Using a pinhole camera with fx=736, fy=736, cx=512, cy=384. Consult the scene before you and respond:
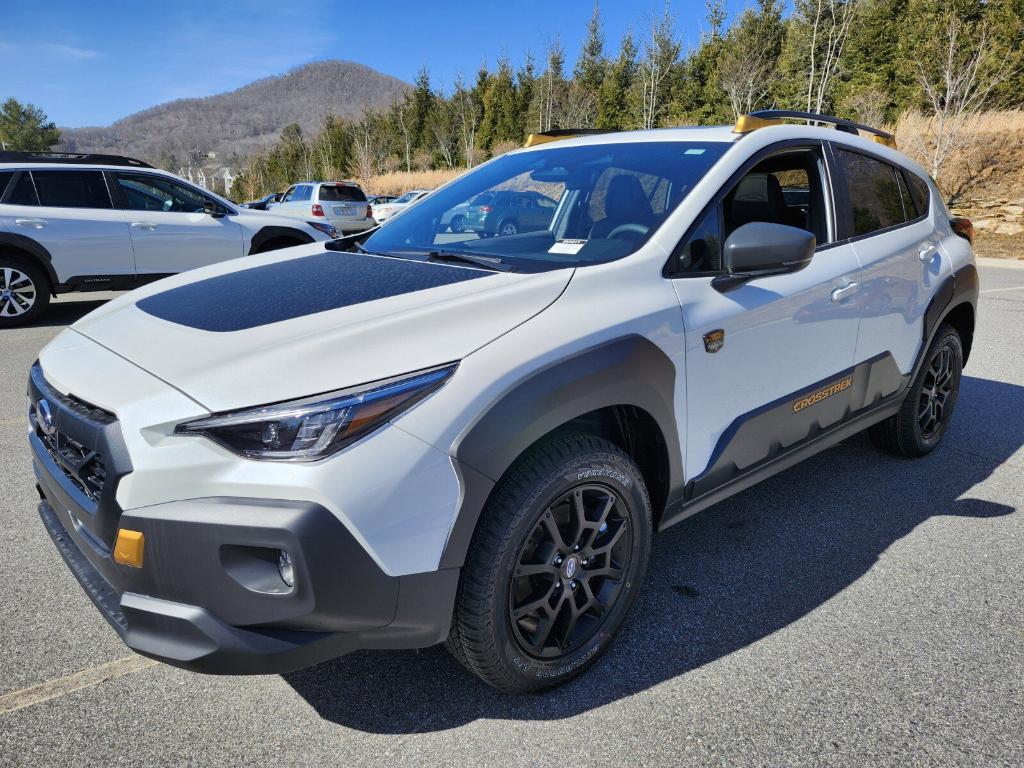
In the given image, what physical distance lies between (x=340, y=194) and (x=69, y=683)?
20.2 meters

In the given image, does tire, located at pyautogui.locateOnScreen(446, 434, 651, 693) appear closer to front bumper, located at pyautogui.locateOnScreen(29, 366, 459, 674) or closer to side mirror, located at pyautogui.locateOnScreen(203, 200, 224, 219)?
front bumper, located at pyautogui.locateOnScreen(29, 366, 459, 674)

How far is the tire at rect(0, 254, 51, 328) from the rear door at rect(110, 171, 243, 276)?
3.22 ft

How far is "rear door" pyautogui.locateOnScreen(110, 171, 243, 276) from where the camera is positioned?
27.2 feet

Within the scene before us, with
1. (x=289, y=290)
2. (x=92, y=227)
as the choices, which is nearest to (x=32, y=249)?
(x=92, y=227)

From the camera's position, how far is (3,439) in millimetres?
4340

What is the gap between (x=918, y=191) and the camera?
3.93m

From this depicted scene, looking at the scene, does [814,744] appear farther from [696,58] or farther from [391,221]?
[696,58]

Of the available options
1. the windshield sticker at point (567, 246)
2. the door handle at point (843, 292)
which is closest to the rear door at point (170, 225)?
the windshield sticker at point (567, 246)

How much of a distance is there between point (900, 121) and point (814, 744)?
31.6 m

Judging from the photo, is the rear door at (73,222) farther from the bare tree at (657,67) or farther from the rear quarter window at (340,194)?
the bare tree at (657,67)

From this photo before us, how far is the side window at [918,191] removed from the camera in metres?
3.86

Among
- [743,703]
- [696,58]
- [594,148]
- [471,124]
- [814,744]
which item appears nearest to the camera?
[814,744]

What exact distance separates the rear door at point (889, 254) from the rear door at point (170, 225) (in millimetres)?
→ 7443

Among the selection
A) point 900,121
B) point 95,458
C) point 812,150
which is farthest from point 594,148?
point 900,121
